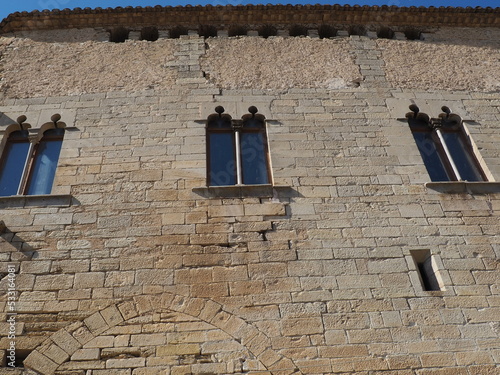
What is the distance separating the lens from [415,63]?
7.14 m

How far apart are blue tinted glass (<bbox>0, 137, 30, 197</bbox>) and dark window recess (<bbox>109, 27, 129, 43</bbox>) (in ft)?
8.20

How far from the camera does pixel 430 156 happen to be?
5.98 m

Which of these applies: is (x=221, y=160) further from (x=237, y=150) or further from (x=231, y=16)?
(x=231, y=16)

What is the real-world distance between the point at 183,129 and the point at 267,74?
164 centimetres

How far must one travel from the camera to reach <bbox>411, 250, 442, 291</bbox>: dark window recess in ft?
15.3

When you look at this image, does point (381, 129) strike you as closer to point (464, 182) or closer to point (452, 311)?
point (464, 182)

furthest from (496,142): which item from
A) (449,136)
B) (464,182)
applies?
(464,182)

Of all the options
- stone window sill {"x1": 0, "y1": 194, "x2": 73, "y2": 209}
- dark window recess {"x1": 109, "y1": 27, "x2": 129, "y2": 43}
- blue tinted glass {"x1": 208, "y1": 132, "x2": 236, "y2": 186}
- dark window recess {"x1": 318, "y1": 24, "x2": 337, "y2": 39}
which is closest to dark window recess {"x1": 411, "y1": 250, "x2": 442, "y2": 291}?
blue tinted glass {"x1": 208, "y1": 132, "x2": 236, "y2": 186}

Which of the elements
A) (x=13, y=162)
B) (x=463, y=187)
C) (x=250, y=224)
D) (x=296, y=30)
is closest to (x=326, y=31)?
(x=296, y=30)

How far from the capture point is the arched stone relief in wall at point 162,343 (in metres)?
3.94

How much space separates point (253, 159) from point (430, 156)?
2.28m

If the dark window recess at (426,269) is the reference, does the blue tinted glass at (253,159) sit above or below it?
above

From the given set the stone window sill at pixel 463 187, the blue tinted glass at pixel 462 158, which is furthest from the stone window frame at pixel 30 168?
the blue tinted glass at pixel 462 158

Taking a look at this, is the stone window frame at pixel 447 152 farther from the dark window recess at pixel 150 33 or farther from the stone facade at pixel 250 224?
the dark window recess at pixel 150 33
